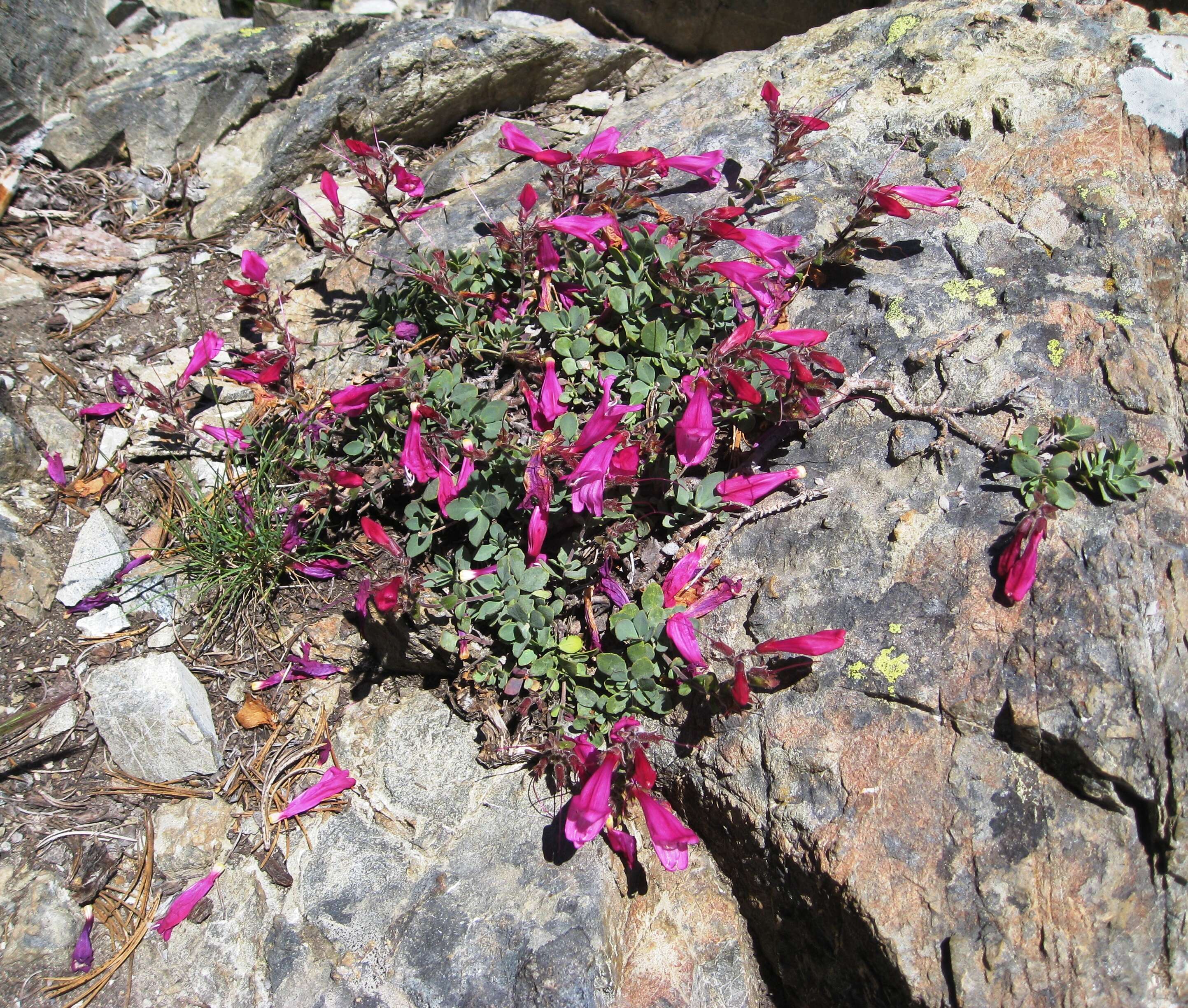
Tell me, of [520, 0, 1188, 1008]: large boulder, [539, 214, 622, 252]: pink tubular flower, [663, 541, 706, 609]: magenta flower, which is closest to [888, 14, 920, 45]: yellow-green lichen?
[520, 0, 1188, 1008]: large boulder

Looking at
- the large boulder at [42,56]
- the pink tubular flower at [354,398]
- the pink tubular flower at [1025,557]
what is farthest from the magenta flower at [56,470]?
the pink tubular flower at [1025,557]

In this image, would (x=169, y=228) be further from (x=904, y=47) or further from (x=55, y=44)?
(x=904, y=47)

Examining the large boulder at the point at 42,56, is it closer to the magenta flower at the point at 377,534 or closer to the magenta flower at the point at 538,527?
the magenta flower at the point at 377,534

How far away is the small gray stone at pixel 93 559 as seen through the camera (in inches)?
125

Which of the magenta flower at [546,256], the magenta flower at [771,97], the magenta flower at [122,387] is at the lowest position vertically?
the magenta flower at [122,387]

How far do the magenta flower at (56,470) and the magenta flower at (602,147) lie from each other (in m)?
2.54

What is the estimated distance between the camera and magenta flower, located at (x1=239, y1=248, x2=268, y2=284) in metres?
3.48

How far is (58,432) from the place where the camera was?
3.52m

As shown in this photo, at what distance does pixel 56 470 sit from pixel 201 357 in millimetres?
756

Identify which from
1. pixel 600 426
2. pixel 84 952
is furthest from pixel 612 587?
pixel 84 952

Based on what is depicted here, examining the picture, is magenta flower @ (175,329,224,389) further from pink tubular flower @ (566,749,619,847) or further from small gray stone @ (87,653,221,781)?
pink tubular flower @ (566,749,619,847)

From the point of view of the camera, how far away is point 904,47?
371 cm

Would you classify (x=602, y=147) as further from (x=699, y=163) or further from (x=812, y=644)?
(x=812, y=644)

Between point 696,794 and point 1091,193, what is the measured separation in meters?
2.58
